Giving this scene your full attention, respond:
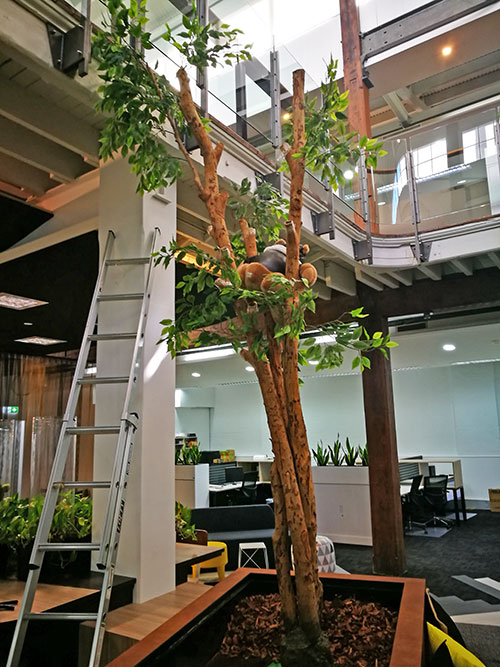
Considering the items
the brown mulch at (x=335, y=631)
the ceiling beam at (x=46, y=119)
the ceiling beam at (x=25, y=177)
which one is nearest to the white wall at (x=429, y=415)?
the ceiling beam at (x=25, y=177)

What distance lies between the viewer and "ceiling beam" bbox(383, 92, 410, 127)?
8406mm

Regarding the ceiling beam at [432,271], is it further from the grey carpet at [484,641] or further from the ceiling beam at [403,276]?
the grey carpet at [484,641]

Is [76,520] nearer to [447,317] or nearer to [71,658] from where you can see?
[71,658]

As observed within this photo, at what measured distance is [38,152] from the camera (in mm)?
3217

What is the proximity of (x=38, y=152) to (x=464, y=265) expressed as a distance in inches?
163

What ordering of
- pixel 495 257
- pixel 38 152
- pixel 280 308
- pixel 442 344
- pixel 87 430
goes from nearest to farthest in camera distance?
pixel 280 308
pixel 87 430
pixel 38 152
pixel 495 257
pixel 442 344

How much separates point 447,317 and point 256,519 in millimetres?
5426

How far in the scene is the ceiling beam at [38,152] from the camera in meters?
3.05

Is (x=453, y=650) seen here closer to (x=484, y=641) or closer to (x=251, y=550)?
(x=484, y=641)

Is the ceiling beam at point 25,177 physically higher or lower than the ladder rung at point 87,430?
higher

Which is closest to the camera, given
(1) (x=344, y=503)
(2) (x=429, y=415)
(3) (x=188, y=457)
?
(1) (x=344, y=503)

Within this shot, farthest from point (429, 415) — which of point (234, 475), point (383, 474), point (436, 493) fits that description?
point (383, 474)

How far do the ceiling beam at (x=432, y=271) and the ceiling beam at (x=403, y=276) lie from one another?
22cm

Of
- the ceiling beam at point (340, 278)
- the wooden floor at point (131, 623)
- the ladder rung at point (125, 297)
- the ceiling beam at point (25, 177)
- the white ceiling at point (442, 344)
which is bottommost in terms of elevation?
the wooden floor at point (131, 623)
